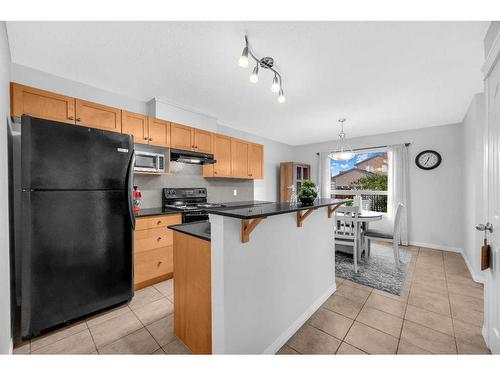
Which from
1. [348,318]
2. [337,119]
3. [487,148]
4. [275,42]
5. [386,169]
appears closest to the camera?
[487,148]

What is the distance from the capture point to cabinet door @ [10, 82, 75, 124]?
193cm

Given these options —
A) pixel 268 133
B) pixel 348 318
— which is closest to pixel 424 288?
pixel 348 318

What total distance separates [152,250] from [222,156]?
6.46 feet

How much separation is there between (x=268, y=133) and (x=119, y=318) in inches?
166

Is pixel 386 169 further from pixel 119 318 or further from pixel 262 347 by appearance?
pixel 119 318

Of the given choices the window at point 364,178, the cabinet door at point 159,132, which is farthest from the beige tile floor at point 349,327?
the window at point 364,178

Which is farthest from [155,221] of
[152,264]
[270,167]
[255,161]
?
[270,167]

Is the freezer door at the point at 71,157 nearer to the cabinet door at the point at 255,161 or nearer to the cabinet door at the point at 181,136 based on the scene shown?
the cabinet door at the point at 181,136

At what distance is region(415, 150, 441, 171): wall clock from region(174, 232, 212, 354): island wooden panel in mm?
4950

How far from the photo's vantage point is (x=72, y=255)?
5.82 ft

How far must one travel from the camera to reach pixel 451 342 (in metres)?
1.62

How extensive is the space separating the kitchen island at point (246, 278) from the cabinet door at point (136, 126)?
1.71 m

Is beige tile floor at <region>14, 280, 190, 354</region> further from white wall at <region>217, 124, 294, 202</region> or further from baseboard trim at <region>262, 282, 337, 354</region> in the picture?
white wall at <region>217, 124, 294, 202</region>

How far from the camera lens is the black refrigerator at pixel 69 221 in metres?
1.61
